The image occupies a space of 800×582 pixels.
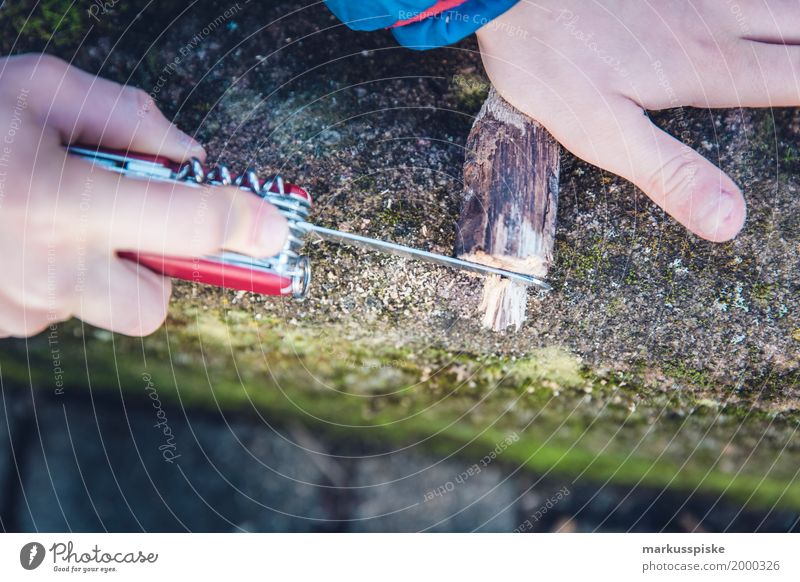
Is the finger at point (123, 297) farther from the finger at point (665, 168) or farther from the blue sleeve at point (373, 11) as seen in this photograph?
the finger at point (665, 168)

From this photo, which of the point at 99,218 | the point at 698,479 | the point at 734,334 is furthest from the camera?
the point at 698,479

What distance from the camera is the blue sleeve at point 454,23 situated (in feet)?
2.86

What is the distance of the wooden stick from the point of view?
2.52ft

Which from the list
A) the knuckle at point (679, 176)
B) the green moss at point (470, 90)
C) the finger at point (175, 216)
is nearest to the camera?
the finger at point (175, 216)

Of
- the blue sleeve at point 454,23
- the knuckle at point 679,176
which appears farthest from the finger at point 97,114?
the knuckle at point 679,176

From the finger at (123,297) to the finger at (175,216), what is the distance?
0.17 feet

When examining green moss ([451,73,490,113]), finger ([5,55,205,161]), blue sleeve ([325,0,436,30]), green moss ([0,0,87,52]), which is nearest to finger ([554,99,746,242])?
green moss ([451,73,490,113])

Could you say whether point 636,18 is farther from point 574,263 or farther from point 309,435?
point 309,435

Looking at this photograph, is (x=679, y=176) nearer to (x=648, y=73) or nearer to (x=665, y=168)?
(x=665, y=168)

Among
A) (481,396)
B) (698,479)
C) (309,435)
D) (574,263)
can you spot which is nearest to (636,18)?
(574,263)

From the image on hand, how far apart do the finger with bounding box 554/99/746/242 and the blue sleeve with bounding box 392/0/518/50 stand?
205 mm

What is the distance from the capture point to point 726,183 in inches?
33.9
